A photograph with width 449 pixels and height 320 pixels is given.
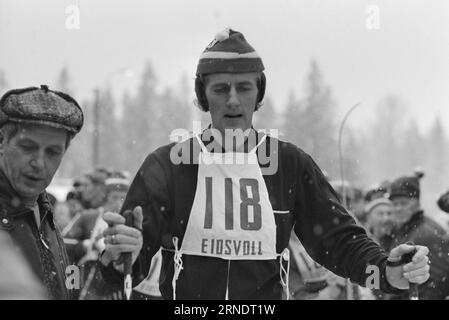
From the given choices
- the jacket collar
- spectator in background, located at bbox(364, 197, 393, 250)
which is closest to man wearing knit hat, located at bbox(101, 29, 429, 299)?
the jacket collar

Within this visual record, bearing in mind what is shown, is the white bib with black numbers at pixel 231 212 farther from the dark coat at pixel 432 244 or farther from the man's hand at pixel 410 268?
the dark coat at pixel 432 244

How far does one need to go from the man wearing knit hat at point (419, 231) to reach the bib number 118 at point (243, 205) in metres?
2.20

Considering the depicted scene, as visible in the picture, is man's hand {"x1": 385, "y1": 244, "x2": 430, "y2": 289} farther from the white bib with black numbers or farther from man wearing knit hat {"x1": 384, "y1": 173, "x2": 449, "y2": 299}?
man wearing knit hat {"x1": 384, "y1": 173, "x2": 449, "y2": 299}

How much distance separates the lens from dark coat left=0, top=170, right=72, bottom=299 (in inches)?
95.7

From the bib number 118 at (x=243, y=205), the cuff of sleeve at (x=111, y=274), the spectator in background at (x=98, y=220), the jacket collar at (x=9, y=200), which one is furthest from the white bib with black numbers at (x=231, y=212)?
the spectator in background at (x=98, y=220)

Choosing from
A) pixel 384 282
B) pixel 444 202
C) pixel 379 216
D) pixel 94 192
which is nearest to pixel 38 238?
pixel 384 282

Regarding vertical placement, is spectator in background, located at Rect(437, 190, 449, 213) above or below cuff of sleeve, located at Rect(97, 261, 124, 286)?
below

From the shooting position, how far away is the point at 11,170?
2.52m

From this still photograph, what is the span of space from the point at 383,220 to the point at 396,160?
52.5 meters

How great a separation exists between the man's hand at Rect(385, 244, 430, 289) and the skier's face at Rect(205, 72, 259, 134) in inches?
33.3

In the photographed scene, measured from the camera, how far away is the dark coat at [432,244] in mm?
5133

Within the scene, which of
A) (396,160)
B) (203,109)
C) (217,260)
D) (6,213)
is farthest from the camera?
(396,160)
